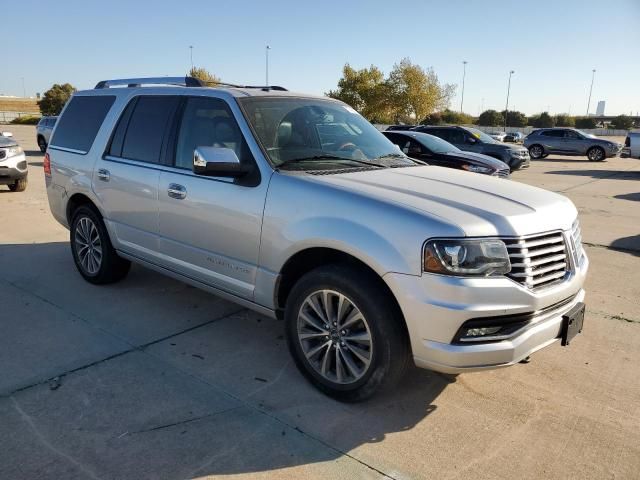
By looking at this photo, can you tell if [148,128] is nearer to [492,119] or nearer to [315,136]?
[315,136]

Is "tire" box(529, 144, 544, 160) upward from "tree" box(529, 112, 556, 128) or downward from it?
downward

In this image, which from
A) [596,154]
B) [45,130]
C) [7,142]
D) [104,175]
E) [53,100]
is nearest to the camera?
[104,175]

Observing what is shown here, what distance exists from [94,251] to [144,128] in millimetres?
1466

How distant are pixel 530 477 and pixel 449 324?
34.0 inches

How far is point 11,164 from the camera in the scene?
33.7ft

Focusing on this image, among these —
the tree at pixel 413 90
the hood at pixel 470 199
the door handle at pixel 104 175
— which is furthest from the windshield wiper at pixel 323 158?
the tree at pixel 413 90

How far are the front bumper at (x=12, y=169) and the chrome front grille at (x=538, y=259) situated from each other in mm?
10399

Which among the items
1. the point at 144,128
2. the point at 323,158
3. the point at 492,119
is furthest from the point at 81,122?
the point at 492,119

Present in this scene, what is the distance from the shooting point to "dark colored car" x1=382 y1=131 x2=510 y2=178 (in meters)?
11.0

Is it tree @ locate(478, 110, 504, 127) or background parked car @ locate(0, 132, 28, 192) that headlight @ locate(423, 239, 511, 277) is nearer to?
background parked car @ locate(0, 132, 28, 192)

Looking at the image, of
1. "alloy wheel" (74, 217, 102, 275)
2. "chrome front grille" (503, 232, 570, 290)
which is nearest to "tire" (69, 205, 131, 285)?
"alloy wheel" (74, 217, 102, 275)

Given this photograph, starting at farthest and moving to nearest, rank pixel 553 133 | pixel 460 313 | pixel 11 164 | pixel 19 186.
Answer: pixel 553 133 → pixel 19 186 → pixel 11 164 → pixel 460 313

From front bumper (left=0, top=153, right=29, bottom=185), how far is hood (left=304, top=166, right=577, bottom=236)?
9.18 m

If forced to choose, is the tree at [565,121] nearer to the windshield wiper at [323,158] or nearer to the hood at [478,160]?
the hood at [478,160]
